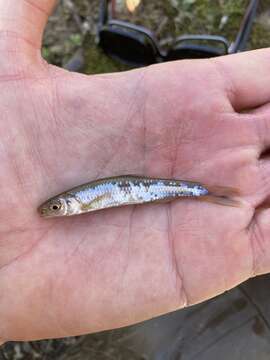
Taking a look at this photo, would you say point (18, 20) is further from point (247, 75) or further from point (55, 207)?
point (247, 75)

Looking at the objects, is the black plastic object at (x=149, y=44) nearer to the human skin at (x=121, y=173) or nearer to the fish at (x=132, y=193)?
the human skin at (x=121, y=173)

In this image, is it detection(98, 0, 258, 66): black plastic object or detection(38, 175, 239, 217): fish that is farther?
detection(98, 0, 258, 66): black plastic object

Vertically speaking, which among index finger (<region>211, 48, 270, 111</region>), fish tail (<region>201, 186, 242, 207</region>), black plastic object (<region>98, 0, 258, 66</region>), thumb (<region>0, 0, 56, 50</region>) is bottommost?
fish tail (<region>201, 186, 242, 207</region>)

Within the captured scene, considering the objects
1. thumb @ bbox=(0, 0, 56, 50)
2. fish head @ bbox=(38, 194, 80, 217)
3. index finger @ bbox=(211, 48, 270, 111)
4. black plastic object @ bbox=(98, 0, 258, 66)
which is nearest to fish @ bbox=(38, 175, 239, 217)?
fish head @ bbox=(38, 194, 80, 217)

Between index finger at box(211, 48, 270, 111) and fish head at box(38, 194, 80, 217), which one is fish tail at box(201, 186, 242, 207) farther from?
fish head at box(38, 194, 80, 217)

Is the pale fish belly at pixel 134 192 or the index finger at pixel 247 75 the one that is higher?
the index finger at pixel 247 75

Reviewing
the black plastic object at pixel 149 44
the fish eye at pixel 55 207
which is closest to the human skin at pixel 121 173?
the fish eye at pixel 55 207

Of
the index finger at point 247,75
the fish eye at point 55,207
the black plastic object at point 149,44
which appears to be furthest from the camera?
the black plastic object at point 149,44
